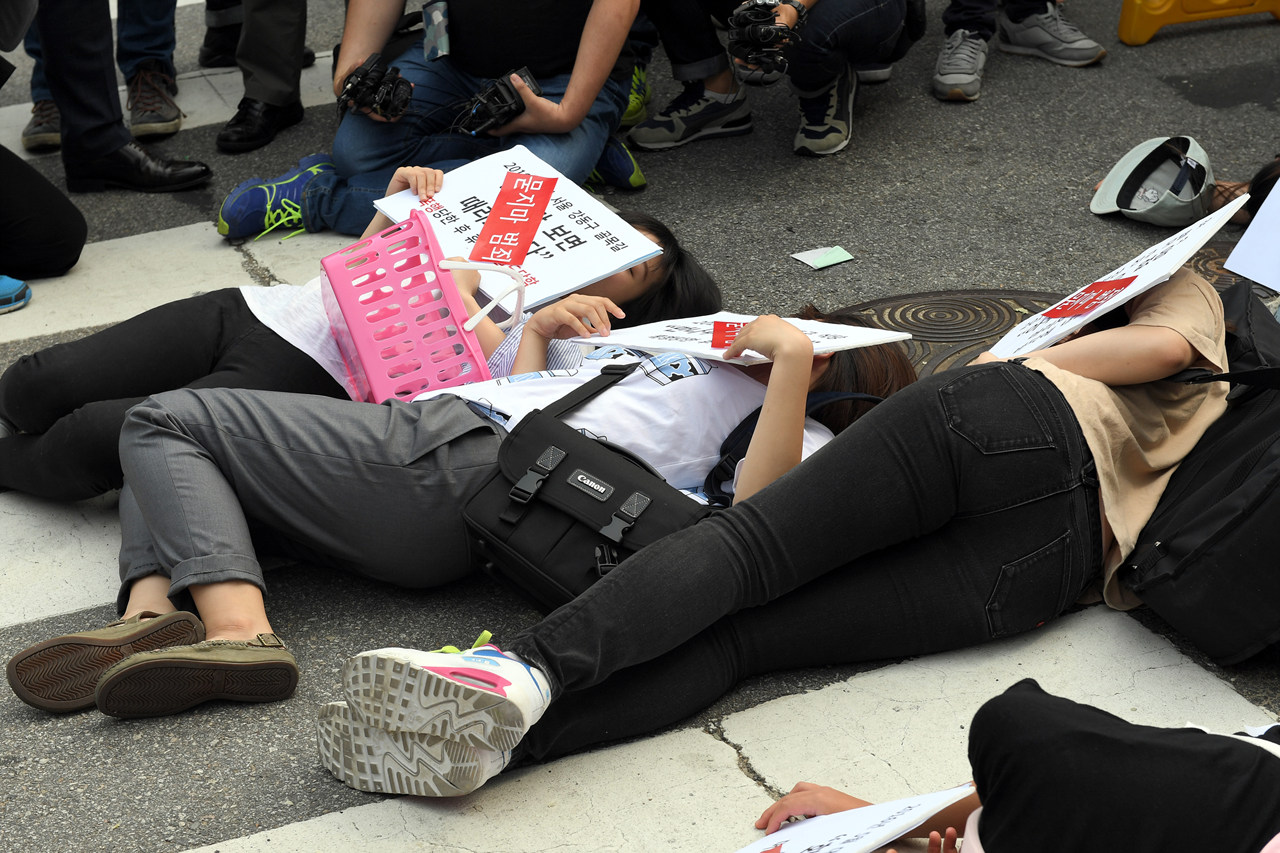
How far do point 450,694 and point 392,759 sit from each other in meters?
0.20

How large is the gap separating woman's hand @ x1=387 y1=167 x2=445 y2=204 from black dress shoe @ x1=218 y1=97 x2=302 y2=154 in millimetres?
1512

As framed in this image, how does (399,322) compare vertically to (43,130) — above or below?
above

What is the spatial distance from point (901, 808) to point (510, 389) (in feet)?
3.76

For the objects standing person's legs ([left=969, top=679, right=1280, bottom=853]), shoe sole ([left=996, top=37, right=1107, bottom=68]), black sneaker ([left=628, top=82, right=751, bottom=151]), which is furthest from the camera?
shoe sole ([left=996, top=37, right=1107, bottom=68])

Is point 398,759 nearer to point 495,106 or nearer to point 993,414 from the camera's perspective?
point 993,414

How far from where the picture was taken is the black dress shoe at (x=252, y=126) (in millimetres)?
4434

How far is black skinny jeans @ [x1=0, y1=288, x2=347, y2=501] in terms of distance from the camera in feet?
8.25

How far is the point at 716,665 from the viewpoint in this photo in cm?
198

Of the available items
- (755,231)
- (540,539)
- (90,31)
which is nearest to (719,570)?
(540,539)

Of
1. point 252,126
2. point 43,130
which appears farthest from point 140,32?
point 252,126

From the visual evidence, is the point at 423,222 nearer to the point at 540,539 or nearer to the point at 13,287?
the point at 540,539

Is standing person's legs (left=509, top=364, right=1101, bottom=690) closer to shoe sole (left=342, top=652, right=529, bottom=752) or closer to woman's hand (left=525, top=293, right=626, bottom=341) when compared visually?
shoe sole (left=342, top=652, right=529, bottom=752)

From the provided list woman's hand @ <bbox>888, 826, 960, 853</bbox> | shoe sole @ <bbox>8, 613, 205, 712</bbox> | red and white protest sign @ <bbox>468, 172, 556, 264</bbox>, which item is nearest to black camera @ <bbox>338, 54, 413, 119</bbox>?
red and white protest sign @ <bbox>468, 172, 556, 264</bbox>

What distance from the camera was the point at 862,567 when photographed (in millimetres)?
2027
